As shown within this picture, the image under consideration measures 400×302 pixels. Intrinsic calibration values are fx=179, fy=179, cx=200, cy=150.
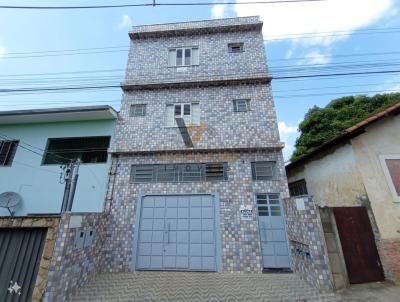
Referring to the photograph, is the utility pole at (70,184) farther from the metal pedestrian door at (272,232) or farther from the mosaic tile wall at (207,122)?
the metal pedestrian door at (272,232)

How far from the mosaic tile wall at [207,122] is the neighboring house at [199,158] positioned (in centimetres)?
4

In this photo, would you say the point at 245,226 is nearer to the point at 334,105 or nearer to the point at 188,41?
the point at 188,41

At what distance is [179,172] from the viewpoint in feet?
22.6

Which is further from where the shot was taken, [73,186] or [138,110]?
[138,110]

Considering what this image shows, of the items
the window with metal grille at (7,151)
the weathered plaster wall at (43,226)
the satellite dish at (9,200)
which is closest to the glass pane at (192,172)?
the weathered plaster wall at (43,226)

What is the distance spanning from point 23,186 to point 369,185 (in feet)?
38.9

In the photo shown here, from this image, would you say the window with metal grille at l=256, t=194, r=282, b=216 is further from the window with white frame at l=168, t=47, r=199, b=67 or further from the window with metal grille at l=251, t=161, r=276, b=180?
the window with white frame at l=168, t=47, r=199, b=67

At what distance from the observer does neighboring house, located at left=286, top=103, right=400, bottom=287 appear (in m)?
4.59

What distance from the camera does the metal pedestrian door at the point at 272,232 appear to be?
18.7 ft

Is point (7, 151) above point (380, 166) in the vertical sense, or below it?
above

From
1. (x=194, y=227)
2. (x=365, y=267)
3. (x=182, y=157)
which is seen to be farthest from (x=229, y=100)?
(x=365, y=267)

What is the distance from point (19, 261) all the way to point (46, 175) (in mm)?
3859

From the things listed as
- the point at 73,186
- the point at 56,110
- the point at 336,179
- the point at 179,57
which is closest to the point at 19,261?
the point at 73,186

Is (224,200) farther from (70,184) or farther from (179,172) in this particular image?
(70,184)
